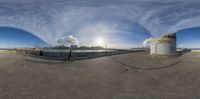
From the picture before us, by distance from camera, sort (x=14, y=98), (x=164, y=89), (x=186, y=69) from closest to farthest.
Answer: (x=14, y=98)
(x=164, y=89)
(x=186, y=69)

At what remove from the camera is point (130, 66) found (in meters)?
29.7

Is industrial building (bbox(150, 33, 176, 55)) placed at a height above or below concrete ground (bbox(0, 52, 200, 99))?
above

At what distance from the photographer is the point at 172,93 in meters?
17.2

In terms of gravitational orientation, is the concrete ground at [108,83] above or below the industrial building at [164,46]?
below

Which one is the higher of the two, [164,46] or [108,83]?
[164,46]

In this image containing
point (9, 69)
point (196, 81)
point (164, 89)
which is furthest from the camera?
point (9, 69)

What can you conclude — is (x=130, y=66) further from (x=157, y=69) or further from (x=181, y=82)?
(x=181, y=82)

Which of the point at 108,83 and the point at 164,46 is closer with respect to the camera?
the point at 108,83

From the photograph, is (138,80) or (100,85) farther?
(138,80)

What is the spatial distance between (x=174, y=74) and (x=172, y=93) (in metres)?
8.26

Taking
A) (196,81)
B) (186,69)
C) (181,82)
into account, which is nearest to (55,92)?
(181,82)

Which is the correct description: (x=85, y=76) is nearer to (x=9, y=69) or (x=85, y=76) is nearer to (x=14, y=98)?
(x=14, y=98)

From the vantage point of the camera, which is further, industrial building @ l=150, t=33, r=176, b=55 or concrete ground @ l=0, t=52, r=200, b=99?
industrial building @ l=150, t=33, r=176, b=55

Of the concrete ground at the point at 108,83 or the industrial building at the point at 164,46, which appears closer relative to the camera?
the concrete ground at the point at 108,83
